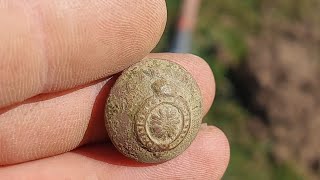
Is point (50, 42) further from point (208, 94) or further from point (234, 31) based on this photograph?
point (234, 31)

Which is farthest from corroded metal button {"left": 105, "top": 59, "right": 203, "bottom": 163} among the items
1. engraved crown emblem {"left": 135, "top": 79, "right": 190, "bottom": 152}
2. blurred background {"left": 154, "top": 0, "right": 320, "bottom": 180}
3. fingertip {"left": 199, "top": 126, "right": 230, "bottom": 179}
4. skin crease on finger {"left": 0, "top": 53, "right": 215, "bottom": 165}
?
blurred background {"left": 154, "top": 0, "right": 320, "bottom": 180}

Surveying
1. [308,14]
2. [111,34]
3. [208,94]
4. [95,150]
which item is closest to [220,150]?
[208,94]

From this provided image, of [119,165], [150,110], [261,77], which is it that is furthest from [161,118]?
[261,77]

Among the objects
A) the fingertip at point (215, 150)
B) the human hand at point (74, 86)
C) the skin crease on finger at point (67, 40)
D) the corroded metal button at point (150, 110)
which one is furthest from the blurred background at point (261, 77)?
the skin crease on finger at point (67, 40)

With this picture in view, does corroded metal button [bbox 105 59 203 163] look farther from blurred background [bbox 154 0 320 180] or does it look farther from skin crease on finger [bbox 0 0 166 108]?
blurred background [bbox 154 0 320 180]

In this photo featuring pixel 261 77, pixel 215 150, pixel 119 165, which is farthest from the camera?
pixel 261 77

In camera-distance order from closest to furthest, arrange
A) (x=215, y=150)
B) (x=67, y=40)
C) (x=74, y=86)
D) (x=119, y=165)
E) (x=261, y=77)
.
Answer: (x=67, y=40)
(x=74, y=86)
(x=119, y=165)
(x=215, y=150)
(x=261, y=77)

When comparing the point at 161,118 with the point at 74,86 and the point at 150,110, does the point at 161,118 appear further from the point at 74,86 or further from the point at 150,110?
the point at 74,86

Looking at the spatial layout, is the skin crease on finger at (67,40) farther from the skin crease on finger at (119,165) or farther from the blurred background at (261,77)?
the blurred background at (261,77)
